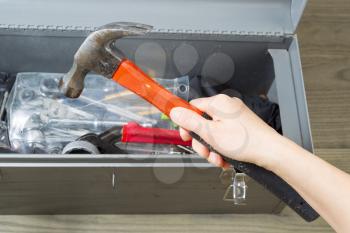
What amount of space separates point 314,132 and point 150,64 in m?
0.43

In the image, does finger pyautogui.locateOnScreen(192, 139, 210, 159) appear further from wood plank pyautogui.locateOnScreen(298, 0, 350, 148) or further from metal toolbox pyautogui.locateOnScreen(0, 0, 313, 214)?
wood plank pyautogui.locateOnScreen(298, 0, 350, 148)

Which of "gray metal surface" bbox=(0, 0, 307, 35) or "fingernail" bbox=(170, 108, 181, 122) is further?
"gray metal surface" bbox=(0, 0, 307, 35)

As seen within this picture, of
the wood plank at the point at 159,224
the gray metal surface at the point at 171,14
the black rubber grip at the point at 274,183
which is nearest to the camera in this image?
the black rubber grip at the point at 274,183

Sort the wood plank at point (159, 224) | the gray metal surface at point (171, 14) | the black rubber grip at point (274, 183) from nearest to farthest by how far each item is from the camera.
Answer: the black rubber grip at point (274, 183) < the gray metal surface at point (171, 14) < the wood plank at point (159, 224)

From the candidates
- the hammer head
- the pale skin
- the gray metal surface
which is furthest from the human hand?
the gray metal surface

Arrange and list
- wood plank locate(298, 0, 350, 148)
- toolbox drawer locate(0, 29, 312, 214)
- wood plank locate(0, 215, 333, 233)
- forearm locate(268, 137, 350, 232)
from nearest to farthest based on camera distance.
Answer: forearm locate(268, 137, 350, 232) → toolbox drawer locate(0, 29, 312, 214) → wood plank locate(0, 215, 333, 233) → wood plank locate(298, 0, 350, 148)

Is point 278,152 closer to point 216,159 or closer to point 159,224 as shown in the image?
point 216,159

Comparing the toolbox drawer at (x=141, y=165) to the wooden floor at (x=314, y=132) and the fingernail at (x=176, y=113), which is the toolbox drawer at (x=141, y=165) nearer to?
the wooden floor at (x=314, y=132)

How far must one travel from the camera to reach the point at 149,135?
3.12ft

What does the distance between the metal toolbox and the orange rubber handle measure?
0.10 metres

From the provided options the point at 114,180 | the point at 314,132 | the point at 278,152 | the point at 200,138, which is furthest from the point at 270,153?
the point at 314,132

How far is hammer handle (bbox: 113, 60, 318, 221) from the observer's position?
73cm

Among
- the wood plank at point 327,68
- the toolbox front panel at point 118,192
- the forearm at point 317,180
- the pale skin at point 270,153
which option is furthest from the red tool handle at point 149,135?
the wood plank at point 327,68

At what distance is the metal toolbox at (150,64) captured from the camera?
88cm
